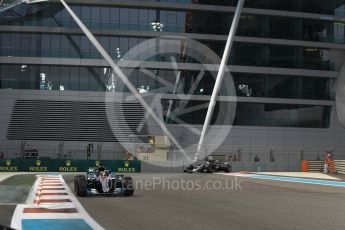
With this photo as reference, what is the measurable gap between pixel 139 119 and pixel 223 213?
4556 cm

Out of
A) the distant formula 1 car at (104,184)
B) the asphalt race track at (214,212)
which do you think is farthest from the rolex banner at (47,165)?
the asphalt race track at (214,212)

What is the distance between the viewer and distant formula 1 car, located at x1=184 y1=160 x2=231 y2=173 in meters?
43.8

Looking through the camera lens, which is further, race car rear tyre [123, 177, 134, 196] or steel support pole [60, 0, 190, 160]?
steel support pole [60, 0, 190, 160]

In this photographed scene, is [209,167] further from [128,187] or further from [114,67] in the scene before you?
[128,187]

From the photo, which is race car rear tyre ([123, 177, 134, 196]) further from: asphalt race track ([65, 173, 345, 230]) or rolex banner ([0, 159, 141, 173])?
rolex banner ([0, 159, 141, 173])

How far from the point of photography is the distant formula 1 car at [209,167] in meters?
43.8

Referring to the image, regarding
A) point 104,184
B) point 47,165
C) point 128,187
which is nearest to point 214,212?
point 128,187

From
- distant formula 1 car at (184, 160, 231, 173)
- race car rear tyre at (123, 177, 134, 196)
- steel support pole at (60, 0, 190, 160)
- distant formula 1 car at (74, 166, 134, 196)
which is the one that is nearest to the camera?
race car rear tyre at (123, 177, 134, 196)

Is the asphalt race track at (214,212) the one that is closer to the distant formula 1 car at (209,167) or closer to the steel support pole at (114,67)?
the distant formula 1 car at (209,167)

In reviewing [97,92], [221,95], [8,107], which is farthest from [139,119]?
[8,107]

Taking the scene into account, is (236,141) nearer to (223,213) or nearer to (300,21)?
(300,21)

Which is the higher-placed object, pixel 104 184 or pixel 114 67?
pixel 114 67

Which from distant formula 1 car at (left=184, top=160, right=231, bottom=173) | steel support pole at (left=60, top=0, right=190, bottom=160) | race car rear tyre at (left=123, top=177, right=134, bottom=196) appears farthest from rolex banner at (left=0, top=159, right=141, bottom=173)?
race car rear tyre at (left=123, top=177, right=134, bottom=196)

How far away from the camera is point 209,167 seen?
4384 cm
